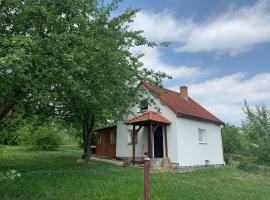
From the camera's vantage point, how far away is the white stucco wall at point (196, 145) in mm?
23203

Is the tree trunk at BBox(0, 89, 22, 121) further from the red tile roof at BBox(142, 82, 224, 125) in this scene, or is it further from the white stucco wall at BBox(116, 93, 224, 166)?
the red tile roof at BBox(142, 82, 224, 125)

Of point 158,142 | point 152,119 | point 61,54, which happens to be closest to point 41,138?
point 158,142

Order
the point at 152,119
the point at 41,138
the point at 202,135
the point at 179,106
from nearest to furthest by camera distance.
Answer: the point at 152,119
the point at 179,106
the point at 202,135
the point at 41,138

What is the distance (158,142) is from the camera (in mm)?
24609

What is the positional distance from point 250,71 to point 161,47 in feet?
26.1

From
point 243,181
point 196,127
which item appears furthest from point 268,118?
point 196,127

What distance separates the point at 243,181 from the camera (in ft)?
46.0

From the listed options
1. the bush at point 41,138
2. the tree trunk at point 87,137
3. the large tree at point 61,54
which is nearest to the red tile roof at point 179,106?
the tree trunk at point 87,137

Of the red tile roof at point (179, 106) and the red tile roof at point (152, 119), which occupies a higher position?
the red tile roof at point (179, 106)

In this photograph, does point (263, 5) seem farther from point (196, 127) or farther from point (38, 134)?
point (38, 134)

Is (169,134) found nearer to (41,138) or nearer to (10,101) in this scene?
(10,101)

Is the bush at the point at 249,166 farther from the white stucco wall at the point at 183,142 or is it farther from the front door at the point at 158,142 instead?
the front door at the point at 158,142

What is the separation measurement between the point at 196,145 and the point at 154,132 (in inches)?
126

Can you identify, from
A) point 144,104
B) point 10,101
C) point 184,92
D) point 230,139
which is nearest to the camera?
point 10,101
